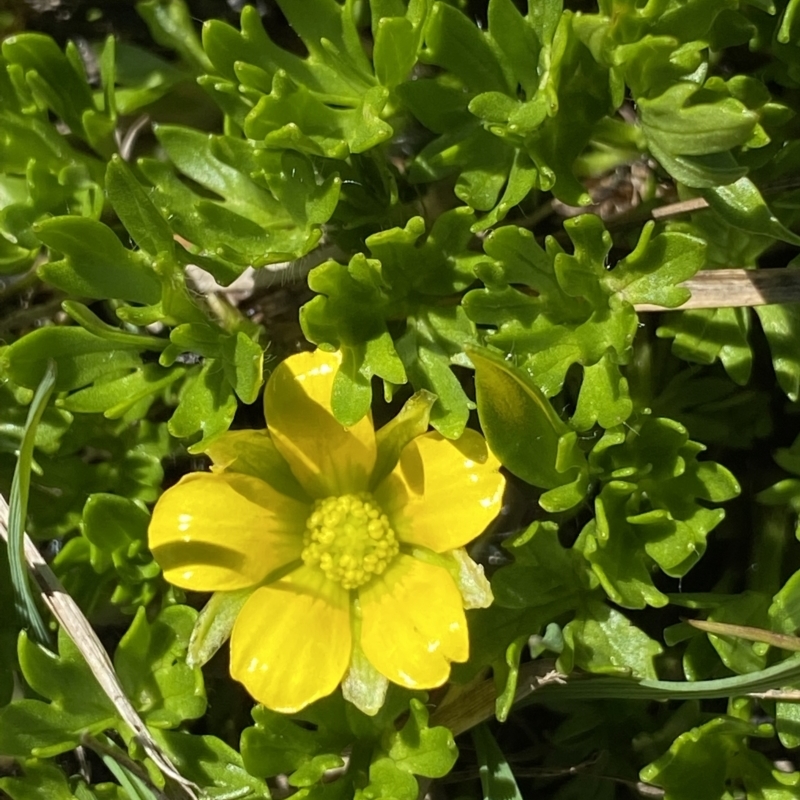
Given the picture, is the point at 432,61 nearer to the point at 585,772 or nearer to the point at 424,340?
the point at 424,340

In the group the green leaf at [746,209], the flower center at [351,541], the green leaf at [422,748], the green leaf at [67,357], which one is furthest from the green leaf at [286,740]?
the green leaf at [746,209]

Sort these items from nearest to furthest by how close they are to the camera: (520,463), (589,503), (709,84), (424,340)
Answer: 1. (709,84)
2. (520,463)
3. (424,340)
4. (589,503)

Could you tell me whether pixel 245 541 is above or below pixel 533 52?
below

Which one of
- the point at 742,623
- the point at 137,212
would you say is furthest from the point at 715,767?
the point at 137,212

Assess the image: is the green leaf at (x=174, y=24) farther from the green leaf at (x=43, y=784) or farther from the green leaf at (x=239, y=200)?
the green leaf at (x=43, y=784)

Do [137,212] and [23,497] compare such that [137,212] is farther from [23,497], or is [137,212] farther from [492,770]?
[492,770]

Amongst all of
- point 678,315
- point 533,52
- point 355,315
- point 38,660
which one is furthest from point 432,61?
point 38,660

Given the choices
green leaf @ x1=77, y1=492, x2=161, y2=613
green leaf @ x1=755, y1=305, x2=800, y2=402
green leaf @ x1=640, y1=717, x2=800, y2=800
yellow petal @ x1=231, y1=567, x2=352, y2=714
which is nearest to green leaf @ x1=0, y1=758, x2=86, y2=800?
green leaf @ x1=77, y1=492, x2=161, y2=613

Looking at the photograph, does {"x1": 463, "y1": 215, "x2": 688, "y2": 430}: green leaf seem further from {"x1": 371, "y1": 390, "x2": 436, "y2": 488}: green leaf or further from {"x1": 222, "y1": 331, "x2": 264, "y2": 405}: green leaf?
{"x1": 222, "y1": 331, "x2": 264, "y2": 405}: green leaf
